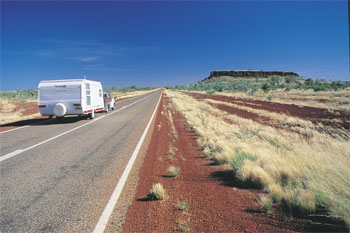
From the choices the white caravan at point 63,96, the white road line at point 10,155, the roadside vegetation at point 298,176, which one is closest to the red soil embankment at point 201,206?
the roadside vegetation at point 298,176

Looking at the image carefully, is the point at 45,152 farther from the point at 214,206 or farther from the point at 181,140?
the point at 214,206

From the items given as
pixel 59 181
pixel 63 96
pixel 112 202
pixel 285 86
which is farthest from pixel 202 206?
pixel 285 86

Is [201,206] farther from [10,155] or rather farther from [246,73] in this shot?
[246,73]

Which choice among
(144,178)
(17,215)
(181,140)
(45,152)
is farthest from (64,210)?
(181,140)

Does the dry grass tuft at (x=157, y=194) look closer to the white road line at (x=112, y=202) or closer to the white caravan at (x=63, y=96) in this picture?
the white road line at (x=112, y=202)

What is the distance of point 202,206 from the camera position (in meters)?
3.29

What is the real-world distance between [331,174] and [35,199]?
514cm

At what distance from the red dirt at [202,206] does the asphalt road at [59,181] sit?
0.67 m

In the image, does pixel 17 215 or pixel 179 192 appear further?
pixel 179 192

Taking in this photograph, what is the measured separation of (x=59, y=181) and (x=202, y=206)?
124 inches

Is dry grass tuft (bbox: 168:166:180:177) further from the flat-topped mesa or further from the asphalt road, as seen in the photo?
the flat-topped mesa

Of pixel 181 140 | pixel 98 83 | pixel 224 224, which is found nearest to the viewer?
pixel 224 224

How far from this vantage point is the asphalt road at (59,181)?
308 centimetres

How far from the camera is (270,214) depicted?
296cm
